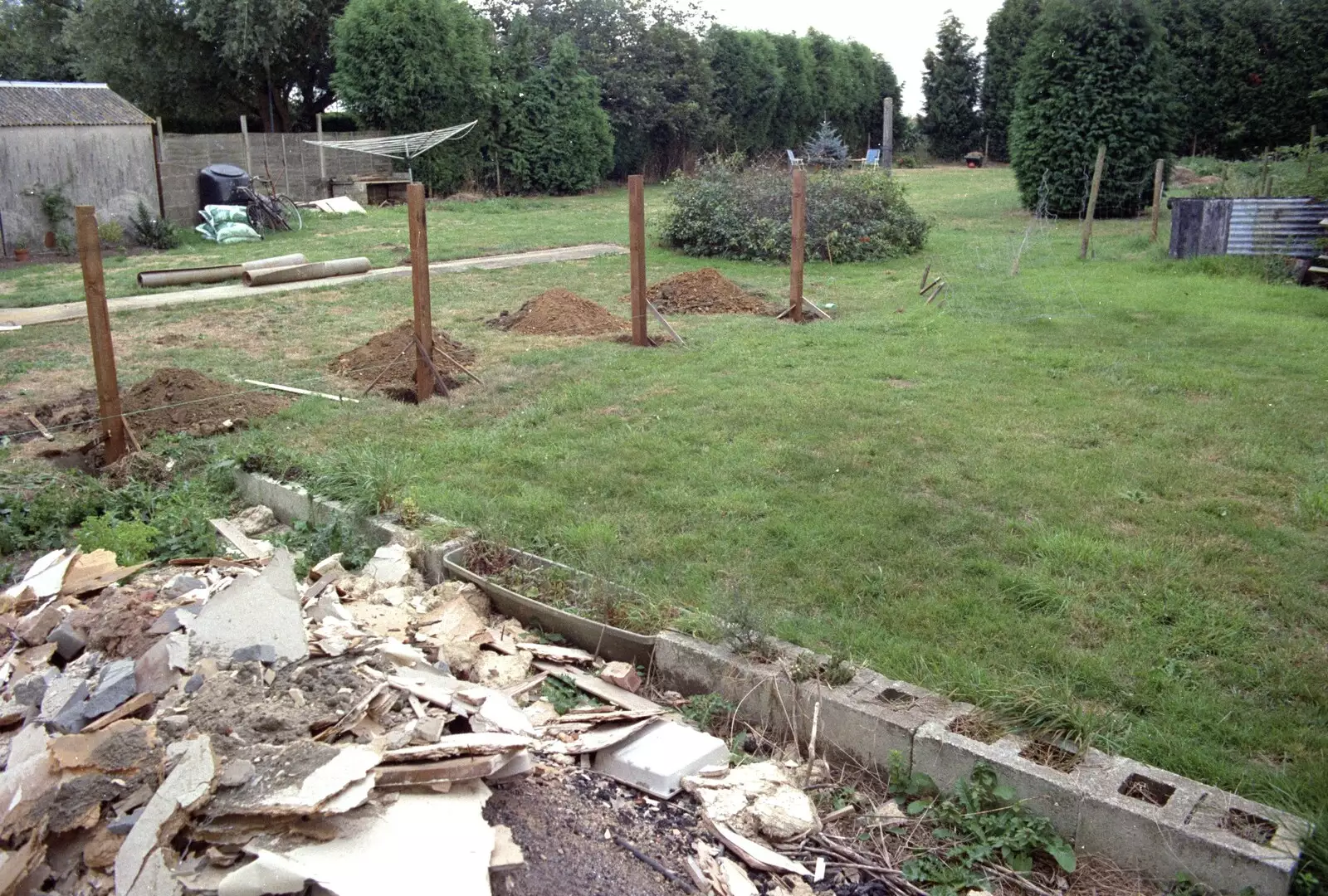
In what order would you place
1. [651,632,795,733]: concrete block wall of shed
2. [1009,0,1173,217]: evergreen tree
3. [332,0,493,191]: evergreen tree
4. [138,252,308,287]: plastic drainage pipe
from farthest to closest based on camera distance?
[332,0,493,191]: evergreen tree
[1009,0,1173,217]: evergreen tree
[138,252,308,287]: plastic drainage pipe
[651,632,795,733]: concrete block wall of shed

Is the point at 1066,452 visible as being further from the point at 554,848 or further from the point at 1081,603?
the point at 554,848

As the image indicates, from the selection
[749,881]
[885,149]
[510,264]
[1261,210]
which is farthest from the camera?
[885,149]

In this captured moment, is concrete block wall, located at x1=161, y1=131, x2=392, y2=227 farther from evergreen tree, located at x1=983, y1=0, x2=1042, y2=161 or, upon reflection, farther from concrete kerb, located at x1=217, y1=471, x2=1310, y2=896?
evergreen tree, located at x1=983, y1=0, x2=1042, y2=161

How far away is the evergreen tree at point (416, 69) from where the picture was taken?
25.3 meters

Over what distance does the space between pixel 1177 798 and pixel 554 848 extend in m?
1.83

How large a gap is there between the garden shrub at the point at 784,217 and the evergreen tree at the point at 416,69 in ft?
36.8

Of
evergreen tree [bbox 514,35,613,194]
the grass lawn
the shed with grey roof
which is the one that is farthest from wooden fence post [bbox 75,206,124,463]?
evergreen tree [bbox 514,35,613,194]

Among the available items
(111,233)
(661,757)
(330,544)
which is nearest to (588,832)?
(661,757)

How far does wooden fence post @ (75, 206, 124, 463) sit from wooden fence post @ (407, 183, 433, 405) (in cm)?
209

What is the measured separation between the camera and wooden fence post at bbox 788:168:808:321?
1137cm

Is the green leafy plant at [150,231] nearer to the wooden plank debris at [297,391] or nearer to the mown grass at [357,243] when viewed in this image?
the mown grass at [357,243]

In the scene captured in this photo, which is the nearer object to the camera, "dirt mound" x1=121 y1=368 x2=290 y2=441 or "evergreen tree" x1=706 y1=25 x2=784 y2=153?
"dirt mound" x1=121 y1=368 x2=290 y2=441

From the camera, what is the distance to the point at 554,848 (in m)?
3.15

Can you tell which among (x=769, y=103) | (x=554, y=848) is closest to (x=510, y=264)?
(x=554, y=848)
